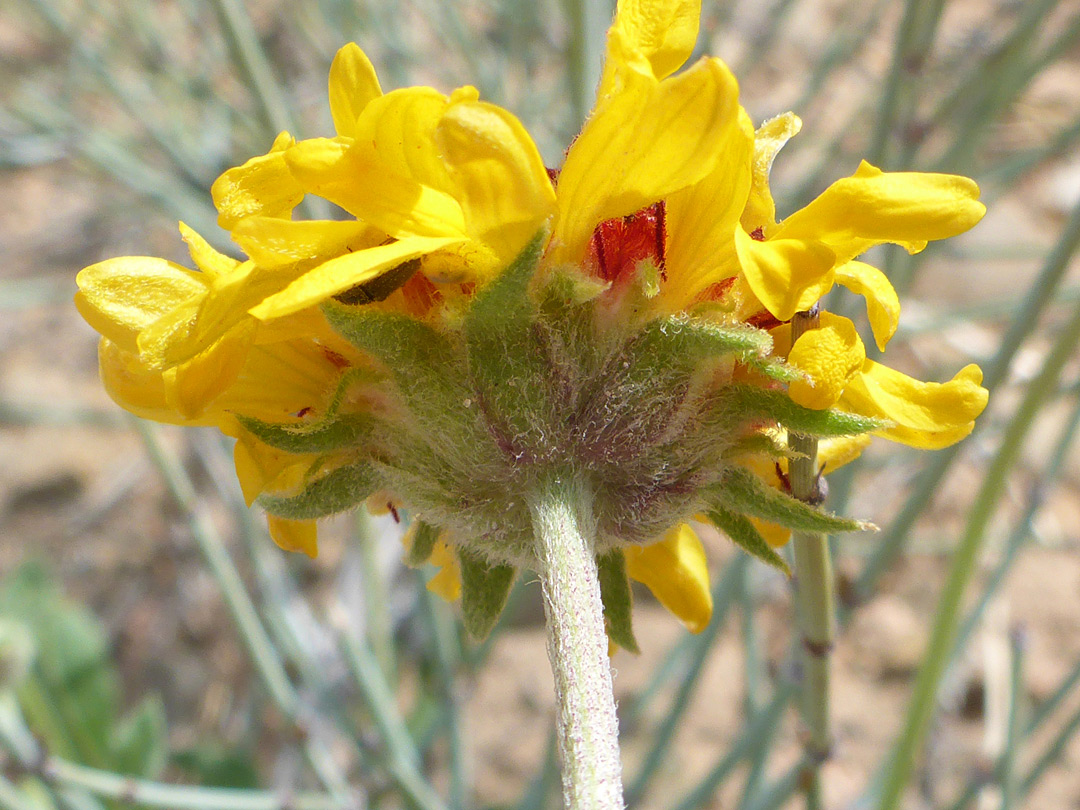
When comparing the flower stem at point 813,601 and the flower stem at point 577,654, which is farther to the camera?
the flower stem at point 813,601

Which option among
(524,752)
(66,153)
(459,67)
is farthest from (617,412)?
(459,67)

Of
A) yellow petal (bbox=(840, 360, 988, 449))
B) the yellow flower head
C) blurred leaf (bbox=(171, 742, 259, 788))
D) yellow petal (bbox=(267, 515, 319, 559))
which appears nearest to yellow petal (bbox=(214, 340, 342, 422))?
the yellow flower head

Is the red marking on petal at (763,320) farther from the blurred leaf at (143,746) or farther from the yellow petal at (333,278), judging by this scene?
the blurred leaf at (143,746)

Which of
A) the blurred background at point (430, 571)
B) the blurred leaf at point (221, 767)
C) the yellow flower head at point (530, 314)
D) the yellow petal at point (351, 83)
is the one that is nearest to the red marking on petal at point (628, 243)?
the yellow flower head at point (530, 314)

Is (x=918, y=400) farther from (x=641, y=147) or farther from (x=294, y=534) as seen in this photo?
(x=294, y=534)

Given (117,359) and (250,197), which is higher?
(250,197)

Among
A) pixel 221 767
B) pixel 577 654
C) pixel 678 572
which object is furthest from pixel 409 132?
pixel 221 767

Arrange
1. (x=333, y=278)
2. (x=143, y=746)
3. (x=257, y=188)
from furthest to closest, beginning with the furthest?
(x=143, y=746), (x=257, y=188), (x=333, y=278)

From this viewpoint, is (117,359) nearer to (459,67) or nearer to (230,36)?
(230,36)
